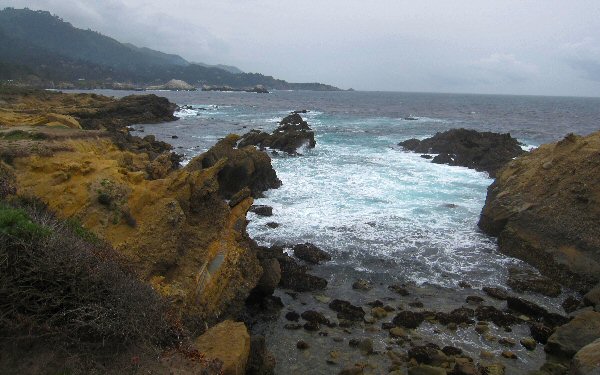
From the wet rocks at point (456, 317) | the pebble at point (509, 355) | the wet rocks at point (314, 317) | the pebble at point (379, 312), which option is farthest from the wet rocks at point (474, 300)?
the wet rocks at point (314, 317)

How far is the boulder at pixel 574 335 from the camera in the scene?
385 inches

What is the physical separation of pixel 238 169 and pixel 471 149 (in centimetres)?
2056

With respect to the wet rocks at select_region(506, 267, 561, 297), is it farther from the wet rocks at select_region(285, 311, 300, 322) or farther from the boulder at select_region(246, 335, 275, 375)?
the boulder at select_region(246, 335, 275, 375)

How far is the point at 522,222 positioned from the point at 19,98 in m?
53.5

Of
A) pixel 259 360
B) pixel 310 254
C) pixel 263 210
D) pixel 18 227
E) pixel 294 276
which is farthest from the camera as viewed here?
pixel 263 210

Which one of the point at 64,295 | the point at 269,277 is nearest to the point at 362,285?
the point at 269,277

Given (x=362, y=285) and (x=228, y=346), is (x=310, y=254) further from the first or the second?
(x=228, y=346)

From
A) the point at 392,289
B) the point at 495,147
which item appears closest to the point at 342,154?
the point at 495,147

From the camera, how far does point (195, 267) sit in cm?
1020

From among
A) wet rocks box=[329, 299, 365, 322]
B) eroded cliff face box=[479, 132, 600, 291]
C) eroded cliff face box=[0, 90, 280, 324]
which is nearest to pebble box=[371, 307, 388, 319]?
wet rocks box=[329, 299, 365, 322]

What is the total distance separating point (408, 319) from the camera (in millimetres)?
11164

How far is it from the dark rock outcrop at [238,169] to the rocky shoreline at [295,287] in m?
5.75

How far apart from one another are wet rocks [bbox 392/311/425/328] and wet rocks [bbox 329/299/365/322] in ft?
2.96

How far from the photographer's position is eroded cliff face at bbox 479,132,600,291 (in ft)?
46.0
